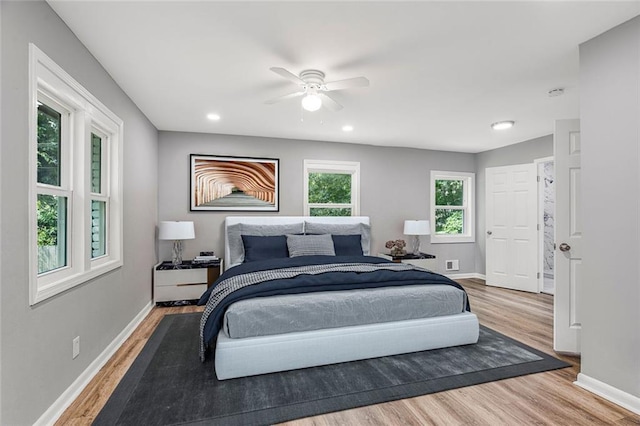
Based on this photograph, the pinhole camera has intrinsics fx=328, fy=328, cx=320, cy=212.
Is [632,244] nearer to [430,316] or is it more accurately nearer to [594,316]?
[594,316]

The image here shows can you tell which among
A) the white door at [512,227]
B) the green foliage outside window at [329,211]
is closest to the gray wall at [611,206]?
the white door at [512,227]

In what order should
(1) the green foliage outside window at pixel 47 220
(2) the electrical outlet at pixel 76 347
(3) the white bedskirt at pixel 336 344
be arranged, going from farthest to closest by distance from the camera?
(3) the white bedskirt at pixel 336 344, (2) the electrical outlet at pixel 76 347, (1) the green foliage outside window at pixel 47 220

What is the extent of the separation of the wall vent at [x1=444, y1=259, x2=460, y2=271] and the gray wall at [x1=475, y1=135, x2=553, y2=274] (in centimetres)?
43

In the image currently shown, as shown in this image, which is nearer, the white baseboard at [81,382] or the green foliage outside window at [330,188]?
the white baseboard at [81,382]

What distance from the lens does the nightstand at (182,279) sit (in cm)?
429

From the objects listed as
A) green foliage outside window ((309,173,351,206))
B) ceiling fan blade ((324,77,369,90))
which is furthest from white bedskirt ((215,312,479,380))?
green foliage outside window ((309,173,351,206))

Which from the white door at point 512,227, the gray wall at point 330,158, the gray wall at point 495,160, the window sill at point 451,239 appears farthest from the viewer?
the window sill at point 451,239

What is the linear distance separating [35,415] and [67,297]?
66cm

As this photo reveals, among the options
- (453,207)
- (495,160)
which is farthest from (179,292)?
(495,160)

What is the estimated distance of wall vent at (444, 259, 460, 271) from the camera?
619 centimetres

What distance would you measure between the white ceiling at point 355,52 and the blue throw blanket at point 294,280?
1771mm

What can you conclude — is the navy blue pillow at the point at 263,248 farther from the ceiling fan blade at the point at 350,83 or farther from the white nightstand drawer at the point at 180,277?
the ceiling fan blade at the point at 350,83

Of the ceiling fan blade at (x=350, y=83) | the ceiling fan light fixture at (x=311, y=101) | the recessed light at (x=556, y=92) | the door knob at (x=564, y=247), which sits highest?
the recessed light at (x=556, y=92)

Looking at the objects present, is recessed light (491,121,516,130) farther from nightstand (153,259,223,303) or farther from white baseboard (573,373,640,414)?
nightstand (153,259,223,303)
